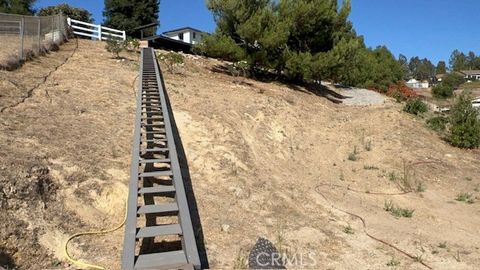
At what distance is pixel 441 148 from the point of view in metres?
13.2

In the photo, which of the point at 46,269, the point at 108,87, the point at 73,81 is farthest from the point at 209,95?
the point at 46,269

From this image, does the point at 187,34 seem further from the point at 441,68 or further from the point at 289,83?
A: the point at 441,68

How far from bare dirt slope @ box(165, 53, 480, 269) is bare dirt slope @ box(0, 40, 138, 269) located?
143cm

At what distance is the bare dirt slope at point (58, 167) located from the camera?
17.5ft

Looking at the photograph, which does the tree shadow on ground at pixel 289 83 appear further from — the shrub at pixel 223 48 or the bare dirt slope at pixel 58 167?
the bare dirt slope at pixel 58 167

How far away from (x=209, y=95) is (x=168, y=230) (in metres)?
9.19

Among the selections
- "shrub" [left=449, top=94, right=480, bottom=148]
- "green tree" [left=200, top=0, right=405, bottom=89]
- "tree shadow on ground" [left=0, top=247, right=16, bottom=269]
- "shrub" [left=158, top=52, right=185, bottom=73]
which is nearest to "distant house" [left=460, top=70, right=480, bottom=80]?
"green tree" [left=200, top=0, right=405, bottom=89]

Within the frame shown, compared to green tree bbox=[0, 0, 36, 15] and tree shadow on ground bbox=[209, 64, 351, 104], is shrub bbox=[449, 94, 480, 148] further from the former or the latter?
green tree bbox=[0, 0, 36, 15]

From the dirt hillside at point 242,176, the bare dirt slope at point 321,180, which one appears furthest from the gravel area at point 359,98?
the dirt hillside at point 242,176

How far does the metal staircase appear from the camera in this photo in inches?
184

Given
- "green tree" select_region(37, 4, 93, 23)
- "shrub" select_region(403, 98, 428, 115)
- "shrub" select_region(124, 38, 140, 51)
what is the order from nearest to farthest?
"shrub" select_region(403, 98, 428, 115) → "shrub" select_region(124, 38, 140, 51) → "green tree" select_region(37, 4, 93, 23)

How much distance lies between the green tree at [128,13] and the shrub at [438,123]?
146ft

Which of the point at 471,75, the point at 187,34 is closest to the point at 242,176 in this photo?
the point at 187,34

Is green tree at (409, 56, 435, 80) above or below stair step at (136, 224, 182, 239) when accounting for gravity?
above
